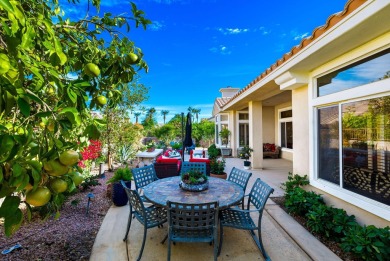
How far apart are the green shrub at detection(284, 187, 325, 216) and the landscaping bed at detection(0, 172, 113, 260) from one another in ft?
12.9

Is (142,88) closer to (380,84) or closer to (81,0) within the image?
(81,0)

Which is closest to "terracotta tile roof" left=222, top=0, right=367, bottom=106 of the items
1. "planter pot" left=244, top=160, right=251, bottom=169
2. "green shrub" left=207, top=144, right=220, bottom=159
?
"green shrub" left=207, top=144, right=220, bottom=159

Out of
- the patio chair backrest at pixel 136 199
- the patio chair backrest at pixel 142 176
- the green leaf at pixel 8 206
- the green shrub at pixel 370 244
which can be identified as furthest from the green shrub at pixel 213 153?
the green leaf at pixel 8 206

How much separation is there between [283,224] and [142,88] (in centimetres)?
762

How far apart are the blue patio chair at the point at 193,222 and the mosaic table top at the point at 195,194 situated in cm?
29

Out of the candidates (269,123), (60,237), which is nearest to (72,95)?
(60,237)

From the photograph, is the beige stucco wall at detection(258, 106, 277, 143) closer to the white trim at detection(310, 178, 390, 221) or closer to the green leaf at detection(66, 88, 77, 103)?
the white trim at detection(310, 178, 390, 221)

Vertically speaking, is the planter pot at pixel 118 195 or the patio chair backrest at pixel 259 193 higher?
the patio chair backrest at pixel 259 193

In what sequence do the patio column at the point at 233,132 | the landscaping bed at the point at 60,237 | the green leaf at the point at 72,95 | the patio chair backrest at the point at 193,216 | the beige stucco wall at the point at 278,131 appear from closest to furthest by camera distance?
the green leaf at the point at 72,95 → the patio chair backrest at the point at 193,216 → the landscaping bed at the point at 60,237 → the beige stucco wall at the point at 278,131 → the patio column at the point at 233,132

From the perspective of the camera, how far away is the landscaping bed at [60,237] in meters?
2.81

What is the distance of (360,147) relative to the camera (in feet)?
11.5

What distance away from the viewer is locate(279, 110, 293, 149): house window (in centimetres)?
1077

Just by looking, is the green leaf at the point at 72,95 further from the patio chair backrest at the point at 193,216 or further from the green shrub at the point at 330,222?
the green shrub at the point at 330,222

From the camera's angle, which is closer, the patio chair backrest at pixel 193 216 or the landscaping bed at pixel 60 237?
the patio chair backrest at pixel 193 216
